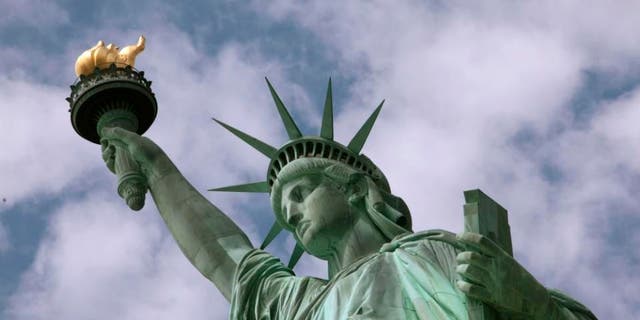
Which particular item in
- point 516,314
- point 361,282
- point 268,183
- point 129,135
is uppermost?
point 129,135

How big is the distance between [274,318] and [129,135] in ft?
10.3

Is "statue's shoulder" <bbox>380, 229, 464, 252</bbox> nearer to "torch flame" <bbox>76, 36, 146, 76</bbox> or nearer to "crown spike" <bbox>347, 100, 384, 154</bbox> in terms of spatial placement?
"crown spike" <bbox>347, 100, 384, 154</bbox>

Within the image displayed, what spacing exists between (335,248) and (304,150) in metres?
1.05

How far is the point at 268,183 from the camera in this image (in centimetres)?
1415

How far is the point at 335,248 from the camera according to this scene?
13281mm

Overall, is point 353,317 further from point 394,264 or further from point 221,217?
point 221,217

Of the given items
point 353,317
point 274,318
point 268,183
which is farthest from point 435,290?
point 268,183

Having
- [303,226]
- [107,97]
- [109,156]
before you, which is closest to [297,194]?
[303,226]

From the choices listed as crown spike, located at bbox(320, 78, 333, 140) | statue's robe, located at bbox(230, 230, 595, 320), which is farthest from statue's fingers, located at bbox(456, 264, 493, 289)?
crown spike, located at bbox(320, 78, 333, 140)

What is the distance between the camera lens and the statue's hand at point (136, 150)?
50.5 feet

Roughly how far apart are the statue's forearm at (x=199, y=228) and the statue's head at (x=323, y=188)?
0.41m

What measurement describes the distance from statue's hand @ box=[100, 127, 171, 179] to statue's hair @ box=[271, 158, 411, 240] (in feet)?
6.25

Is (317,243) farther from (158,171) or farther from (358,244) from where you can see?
(158,171)

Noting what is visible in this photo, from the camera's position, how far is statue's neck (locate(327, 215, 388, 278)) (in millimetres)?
13086
